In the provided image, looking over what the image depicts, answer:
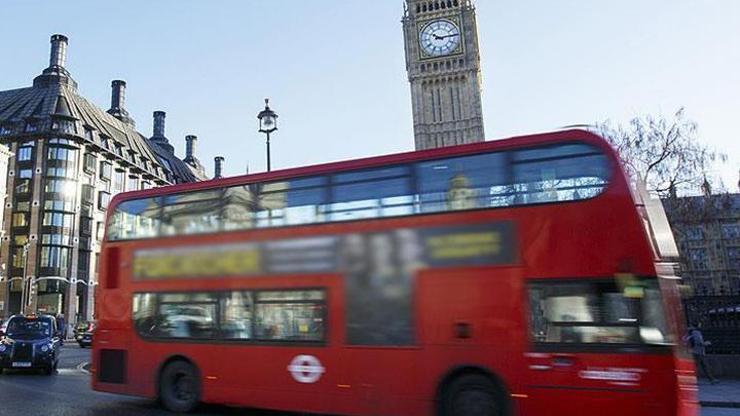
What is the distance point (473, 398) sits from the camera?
813cm

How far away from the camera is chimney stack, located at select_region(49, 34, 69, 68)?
65375mm

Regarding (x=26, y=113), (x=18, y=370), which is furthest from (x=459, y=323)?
(x=26, y=113)

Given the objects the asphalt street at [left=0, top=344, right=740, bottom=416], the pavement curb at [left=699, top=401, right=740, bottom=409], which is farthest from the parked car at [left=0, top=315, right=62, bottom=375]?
the pavement curb at [left=699, top=401, right=740, bottom=409]

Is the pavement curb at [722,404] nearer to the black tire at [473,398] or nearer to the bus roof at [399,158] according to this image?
the black tire at [473,398]

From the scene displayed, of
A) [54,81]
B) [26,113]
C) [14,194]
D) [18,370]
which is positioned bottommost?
[18,370]

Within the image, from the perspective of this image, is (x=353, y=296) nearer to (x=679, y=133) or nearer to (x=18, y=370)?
(x=18, y=370)

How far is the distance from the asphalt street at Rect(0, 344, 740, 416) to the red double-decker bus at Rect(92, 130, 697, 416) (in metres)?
0.44

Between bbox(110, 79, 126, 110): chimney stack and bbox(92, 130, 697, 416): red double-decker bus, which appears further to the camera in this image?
bbox(110, 79, 126, 110): chimney stack

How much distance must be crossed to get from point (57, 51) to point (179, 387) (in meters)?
67.5

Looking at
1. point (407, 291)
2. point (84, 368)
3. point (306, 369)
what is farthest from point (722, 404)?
point (84, 368)

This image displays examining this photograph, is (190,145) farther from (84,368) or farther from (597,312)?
(597,312)

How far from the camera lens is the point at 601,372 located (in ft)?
24.2

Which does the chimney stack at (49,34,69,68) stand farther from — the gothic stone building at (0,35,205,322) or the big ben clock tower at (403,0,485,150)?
the big ben clock tower at (403,0,485,150)

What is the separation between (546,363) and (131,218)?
8.09m
